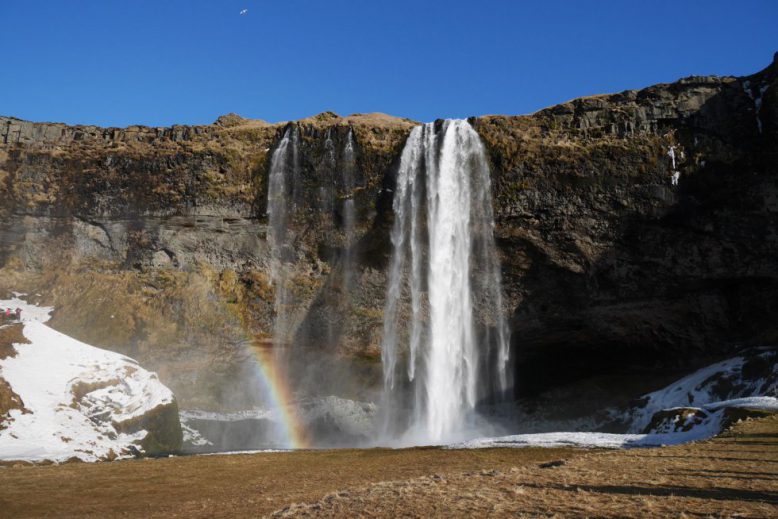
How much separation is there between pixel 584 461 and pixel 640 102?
30.9 metres

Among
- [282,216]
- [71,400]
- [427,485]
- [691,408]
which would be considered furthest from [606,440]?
[282,216]


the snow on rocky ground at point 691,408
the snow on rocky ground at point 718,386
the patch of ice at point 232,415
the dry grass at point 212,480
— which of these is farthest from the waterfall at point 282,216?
the snow on rocky ground at point 718,386

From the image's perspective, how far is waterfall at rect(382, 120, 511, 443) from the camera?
39.8 metres

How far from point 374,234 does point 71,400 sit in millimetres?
18914

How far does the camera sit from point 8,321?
118 feet

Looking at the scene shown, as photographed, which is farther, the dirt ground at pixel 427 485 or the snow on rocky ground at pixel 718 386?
the snow on rocky ground at pixel 718 386

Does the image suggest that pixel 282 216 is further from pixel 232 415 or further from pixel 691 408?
pixel 691 408

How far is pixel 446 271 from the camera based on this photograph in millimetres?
40031

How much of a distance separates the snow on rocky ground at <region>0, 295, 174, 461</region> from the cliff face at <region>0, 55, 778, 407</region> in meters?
6.88

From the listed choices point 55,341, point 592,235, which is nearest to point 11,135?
point 55,341

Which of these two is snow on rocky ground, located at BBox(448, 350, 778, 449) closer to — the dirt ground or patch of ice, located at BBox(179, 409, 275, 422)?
the dirt ground

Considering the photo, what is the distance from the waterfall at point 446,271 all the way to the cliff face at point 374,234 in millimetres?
1047

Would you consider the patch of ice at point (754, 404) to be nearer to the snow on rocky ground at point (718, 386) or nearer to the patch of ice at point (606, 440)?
the patch of ice at point (606, 440)

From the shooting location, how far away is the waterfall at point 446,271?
3975 centimetres
